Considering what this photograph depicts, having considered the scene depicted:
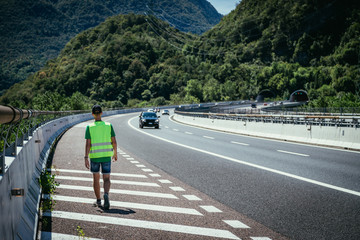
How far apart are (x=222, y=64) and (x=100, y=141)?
640 feet

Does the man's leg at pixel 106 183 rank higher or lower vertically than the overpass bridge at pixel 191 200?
higher

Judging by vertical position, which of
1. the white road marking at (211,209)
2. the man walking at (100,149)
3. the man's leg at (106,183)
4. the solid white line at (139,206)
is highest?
the man walking at (100,149)

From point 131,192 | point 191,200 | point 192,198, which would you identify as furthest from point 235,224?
point 131,192

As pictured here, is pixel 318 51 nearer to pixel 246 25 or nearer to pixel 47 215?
pixel 246 25

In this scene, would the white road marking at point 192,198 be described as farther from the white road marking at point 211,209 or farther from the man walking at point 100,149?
the man walking at point 100,149

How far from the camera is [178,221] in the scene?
6184mm

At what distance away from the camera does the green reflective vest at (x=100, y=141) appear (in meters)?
6.83

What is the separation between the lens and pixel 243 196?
8008 mm

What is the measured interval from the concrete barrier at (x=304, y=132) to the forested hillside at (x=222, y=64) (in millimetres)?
111850

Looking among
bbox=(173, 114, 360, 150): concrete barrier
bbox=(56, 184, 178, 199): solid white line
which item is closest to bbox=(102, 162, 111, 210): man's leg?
bbox=(56, 184, 178, 199): solid white line

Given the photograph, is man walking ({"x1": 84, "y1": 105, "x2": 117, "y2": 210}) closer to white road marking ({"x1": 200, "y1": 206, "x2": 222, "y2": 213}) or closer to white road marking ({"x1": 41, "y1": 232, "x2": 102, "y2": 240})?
white road marking ({"x1": 41, "y1": 232, "x2": 102, "y2": 240})

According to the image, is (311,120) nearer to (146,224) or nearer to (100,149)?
(100,149)

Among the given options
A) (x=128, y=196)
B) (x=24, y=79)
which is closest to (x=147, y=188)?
(x=128, y=196)

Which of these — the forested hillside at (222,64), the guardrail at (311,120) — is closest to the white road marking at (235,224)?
the guardrail at (311,120)
